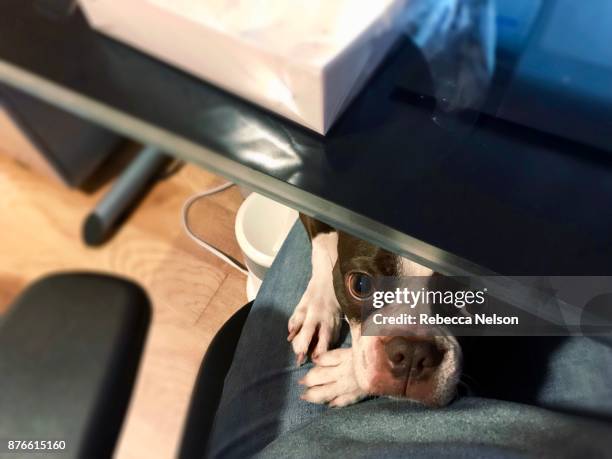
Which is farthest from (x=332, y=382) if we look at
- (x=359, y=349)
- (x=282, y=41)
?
(x=282, y=41)

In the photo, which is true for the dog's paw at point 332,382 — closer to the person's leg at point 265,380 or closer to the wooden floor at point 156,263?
the person's leg at point 265,380

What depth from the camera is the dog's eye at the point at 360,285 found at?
532mm

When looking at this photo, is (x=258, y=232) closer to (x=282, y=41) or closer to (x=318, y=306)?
(x=318, y=306)

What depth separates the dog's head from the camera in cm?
51

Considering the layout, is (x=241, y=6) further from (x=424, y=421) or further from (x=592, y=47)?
(x=424, y=421)

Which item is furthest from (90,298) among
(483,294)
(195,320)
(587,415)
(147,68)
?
(587,415)

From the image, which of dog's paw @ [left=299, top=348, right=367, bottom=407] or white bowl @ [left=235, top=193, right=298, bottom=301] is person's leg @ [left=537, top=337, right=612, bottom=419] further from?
white bowl @ [left=235, top=193, right=298, bottom=301]

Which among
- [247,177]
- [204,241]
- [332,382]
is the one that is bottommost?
[332,382]

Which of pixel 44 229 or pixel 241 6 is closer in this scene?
pixel 241 6

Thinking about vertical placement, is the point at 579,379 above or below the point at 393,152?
below

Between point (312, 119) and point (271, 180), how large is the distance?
6 centimetres

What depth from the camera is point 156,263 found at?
0.54m

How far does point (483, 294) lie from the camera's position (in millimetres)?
396

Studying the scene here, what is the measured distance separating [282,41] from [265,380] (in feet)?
1.17
